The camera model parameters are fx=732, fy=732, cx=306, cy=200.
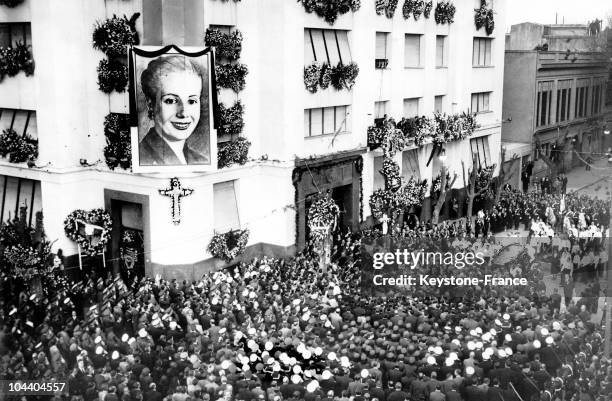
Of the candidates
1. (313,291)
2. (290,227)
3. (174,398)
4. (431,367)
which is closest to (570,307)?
(431,367)

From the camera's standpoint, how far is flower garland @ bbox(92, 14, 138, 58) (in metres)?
9.09

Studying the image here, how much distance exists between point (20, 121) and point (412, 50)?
22.2 feet

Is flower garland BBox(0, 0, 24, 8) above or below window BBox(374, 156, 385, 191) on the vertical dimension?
above

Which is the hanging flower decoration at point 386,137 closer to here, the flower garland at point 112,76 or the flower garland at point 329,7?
the flower garland at point 329,7

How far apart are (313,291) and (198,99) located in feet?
9.58

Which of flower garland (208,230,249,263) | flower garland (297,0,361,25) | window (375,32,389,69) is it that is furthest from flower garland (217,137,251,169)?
window (375,32,389,69)

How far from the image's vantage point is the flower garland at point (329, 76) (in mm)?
10961

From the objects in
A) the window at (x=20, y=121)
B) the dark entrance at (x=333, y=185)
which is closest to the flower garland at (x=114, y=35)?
the window at (x=20, y=121)

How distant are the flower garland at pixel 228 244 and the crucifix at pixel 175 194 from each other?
2.21 ft

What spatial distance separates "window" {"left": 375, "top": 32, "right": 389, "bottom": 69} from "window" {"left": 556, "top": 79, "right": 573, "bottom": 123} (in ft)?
9.79

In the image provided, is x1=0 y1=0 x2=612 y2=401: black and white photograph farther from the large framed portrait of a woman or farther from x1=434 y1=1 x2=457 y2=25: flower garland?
x1=434 y1=1 x2=457 y2=25: flower garland

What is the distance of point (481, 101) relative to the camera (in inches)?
488

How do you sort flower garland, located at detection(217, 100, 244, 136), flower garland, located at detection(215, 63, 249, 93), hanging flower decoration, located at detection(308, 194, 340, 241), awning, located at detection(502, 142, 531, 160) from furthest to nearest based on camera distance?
awning, located at detection(502, 142, 531, 160) → hanging flower decoration, located at detection(308, 194, 340, 241) → flower garland, located at detection(217, 100, 244, 136) → flower garland, located at detection(215, 63, 249, 93)

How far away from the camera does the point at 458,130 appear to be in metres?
12.9
